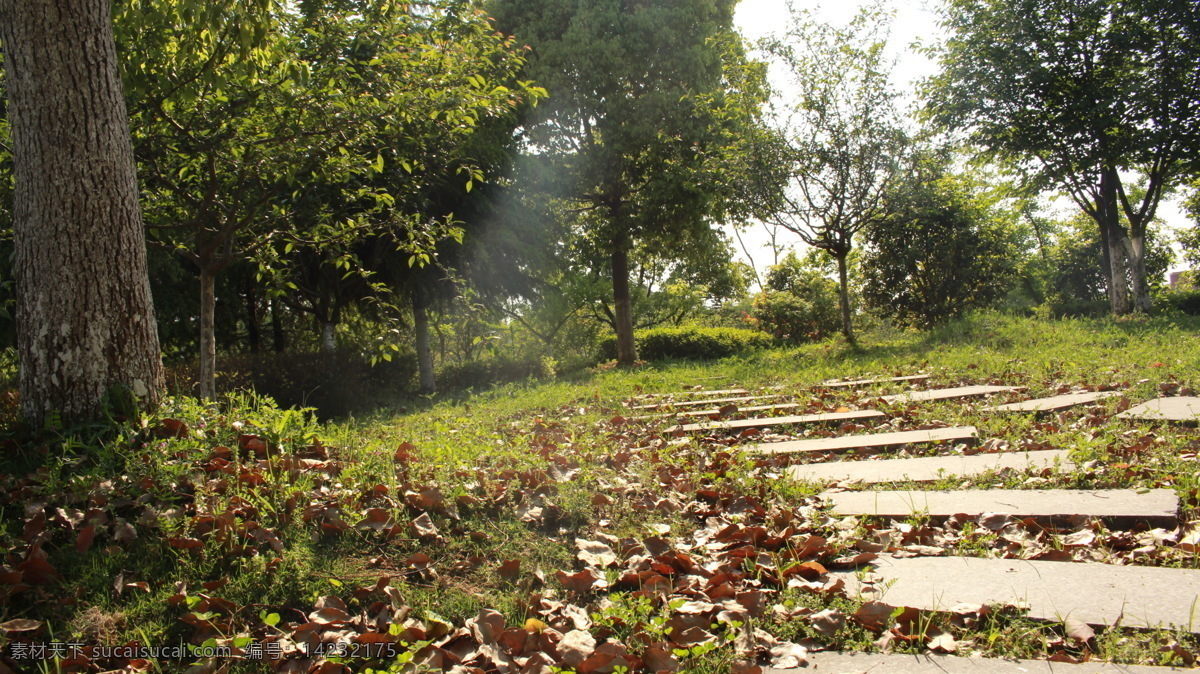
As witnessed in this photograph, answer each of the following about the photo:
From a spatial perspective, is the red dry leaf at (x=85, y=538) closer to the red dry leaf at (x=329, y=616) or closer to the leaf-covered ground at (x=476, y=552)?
the leaf-covered ground at (x=476, y=552)

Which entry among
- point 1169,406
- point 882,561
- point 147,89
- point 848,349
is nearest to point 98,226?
point 147,89

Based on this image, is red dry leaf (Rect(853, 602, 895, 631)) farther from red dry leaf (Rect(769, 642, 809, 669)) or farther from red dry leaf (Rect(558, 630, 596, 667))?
red dry leaf (Rect(558, 630, 596, 667))

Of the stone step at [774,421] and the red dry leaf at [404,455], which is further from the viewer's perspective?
the stone step at [774,421]

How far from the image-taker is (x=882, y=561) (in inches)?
93.3

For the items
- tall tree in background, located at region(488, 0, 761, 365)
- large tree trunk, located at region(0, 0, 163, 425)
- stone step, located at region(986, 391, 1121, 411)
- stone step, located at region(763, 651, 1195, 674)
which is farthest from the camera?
tall tree in background, located at region(488, 0, 761, 365)

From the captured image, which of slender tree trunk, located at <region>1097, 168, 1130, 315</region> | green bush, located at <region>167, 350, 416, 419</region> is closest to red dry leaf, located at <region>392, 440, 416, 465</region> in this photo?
green bush, located at <region>167, 350, 416, 419</region>

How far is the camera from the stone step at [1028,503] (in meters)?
2.51

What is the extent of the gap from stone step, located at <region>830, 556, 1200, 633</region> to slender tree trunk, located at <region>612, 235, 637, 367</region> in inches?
516

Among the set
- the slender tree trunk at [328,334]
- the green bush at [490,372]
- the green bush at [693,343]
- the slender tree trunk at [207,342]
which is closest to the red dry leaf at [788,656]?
the slender tree trunk at [207,342]

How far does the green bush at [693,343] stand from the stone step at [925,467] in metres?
11.3

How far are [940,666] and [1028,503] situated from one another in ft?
4.72

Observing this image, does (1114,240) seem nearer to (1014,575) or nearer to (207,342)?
(1014,575)

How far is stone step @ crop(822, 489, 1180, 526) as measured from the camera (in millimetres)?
2514

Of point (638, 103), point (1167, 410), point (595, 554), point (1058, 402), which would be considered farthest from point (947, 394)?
point (638, 103)
